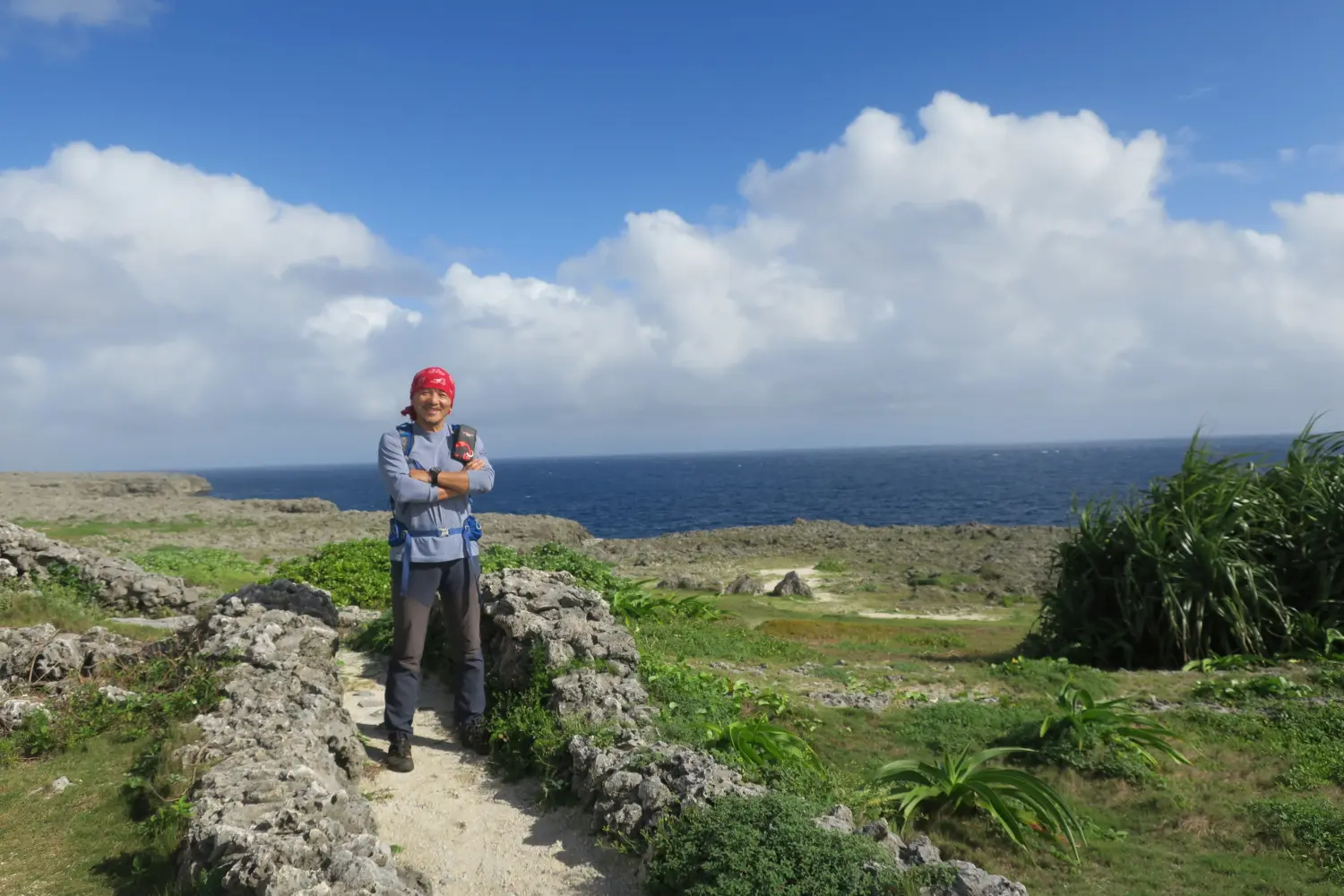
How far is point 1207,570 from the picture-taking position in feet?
36.4

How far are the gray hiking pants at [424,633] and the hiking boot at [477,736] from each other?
0.06 metres

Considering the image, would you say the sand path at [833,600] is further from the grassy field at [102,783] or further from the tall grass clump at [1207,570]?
the grassy field at [102,783]

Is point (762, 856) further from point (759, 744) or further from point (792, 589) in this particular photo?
point (792, 589)

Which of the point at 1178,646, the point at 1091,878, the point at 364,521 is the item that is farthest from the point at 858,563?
the point at 1091,878

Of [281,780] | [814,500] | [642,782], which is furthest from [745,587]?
[814,500]

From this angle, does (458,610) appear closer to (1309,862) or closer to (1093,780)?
(1093,780)

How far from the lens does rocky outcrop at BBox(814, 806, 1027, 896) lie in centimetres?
399

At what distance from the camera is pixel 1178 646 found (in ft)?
36.9

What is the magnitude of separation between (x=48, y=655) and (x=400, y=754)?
403cm

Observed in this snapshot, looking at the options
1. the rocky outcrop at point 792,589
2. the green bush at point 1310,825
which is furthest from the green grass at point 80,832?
the rocky outcrop at point 792,589

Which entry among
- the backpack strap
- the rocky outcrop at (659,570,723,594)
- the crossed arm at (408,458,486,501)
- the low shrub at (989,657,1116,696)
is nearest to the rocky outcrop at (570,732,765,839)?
the backpack strap

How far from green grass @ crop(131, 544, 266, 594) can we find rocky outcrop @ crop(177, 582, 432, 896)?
28.2ft

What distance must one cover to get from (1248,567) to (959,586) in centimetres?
1785

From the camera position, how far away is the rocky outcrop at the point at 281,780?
3.97 m
